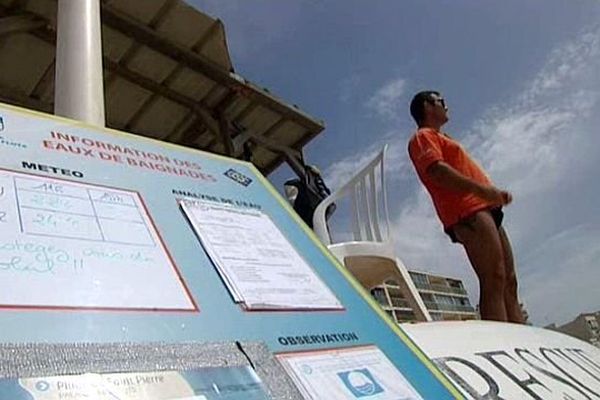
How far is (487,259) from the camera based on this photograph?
59.1 inches

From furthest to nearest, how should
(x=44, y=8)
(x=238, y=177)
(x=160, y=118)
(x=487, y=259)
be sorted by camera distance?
(x=160, y=118) → (x=44, y=8) → (x=487, y=259) → (x=238, y=177)

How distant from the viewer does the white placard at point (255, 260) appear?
55cm

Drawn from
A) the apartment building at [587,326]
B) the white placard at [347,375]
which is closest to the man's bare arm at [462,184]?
the white placard at [347,375]

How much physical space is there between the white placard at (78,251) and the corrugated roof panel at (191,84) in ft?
7.16

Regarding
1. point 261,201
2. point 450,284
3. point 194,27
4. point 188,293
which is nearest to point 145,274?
point 188,293

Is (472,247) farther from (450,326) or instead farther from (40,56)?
(40,56)

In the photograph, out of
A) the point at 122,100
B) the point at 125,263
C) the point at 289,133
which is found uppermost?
the point at 122,100

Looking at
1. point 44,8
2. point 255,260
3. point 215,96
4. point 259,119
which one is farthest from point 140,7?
point 255,260

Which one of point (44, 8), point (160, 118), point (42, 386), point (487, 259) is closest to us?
point (42, 386)

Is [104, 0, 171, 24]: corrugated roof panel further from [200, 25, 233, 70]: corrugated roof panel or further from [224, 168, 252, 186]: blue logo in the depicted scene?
[224, 168, 252, 186]: blue logo

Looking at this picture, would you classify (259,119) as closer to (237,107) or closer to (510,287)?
(237,107)

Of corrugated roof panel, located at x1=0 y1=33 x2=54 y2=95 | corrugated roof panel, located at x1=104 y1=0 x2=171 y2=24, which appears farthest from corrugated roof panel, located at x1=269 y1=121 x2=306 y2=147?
corrugated roof panel, located at x1=0 y1=33 x2=54 y2=95

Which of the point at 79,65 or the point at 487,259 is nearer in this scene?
the point at 79,65

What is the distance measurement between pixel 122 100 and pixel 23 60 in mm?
484
